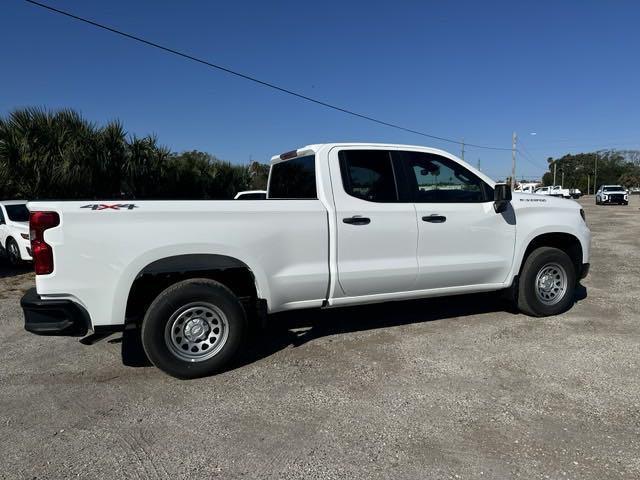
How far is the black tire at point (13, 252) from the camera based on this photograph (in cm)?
1028

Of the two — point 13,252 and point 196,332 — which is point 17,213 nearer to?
point 13,252

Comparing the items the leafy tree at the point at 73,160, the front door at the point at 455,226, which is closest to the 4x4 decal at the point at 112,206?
the front door at the point at 455,226

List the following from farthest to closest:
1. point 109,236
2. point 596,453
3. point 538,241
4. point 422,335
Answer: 1. point 538,241
2. point 422,335
3. point 109,236
4. point 596,453

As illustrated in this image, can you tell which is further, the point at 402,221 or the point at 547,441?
the point at 402,221

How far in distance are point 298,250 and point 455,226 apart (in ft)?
5.85

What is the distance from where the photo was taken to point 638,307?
6445mm

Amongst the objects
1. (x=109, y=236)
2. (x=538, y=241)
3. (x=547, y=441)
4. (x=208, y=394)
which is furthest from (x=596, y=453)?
(x=109, y=236)

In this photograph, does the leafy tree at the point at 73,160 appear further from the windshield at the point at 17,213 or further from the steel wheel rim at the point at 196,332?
the steel wheel rim at the point at 196,332

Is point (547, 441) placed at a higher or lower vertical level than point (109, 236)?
lower

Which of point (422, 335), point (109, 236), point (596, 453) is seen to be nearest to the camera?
point (596, 453)

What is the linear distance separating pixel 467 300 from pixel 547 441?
3.75 metres

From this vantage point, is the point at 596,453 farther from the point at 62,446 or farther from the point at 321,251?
the point at 62,446

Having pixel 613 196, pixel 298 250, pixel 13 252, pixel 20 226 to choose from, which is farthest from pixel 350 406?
pixel 613 196

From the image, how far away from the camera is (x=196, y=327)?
13.8ft
